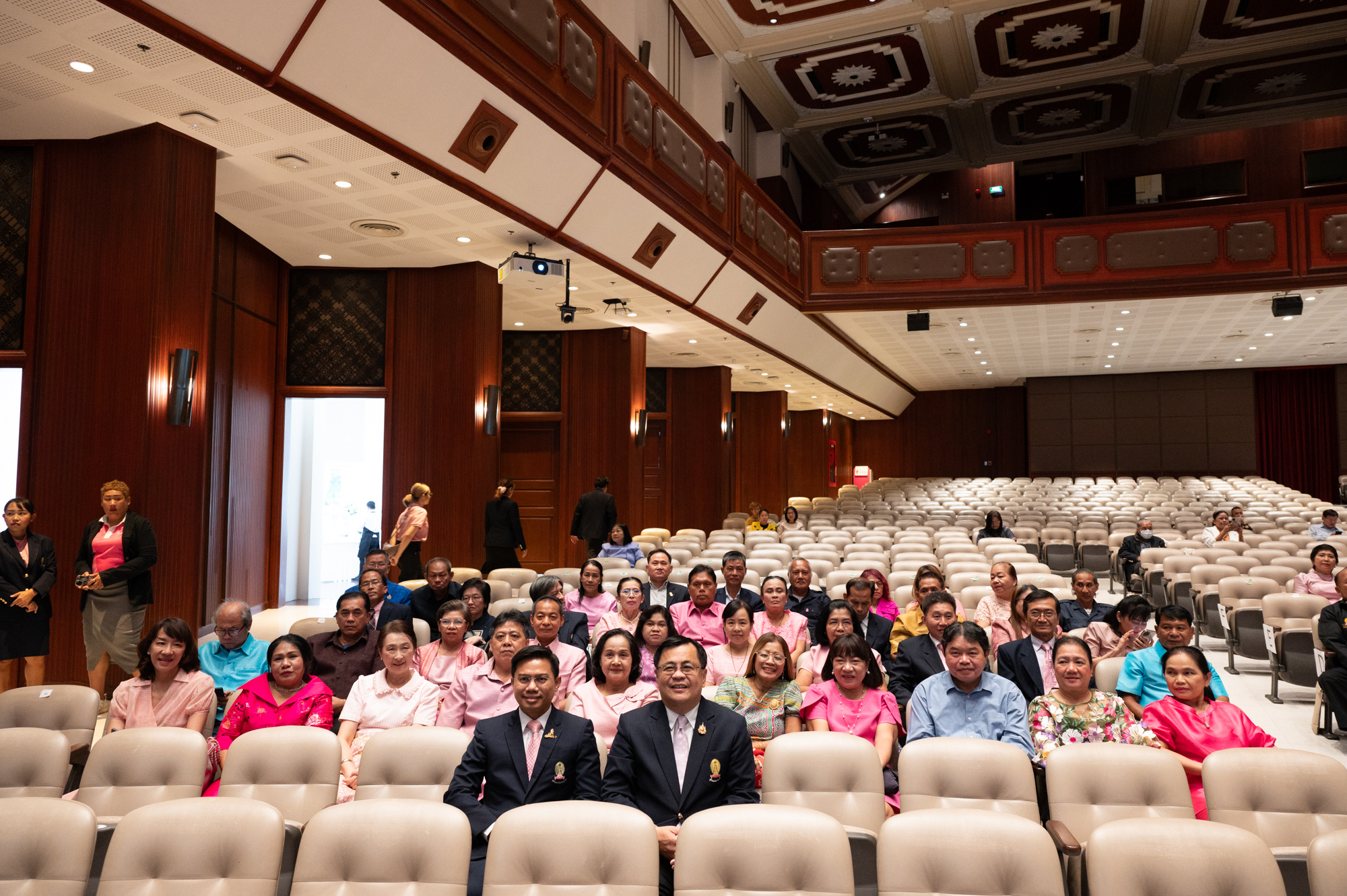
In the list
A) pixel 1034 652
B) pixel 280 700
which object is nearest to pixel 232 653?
pixel 280 700

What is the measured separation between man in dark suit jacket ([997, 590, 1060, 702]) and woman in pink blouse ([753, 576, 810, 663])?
114 cm

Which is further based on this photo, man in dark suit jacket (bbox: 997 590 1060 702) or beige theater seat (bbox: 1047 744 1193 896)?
man in dark suit jacket (bbox: 997 590 1060 702)

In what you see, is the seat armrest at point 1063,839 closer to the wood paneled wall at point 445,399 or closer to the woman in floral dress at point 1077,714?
the woman in floral dress at point 1077,714

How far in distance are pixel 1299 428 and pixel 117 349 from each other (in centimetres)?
2350

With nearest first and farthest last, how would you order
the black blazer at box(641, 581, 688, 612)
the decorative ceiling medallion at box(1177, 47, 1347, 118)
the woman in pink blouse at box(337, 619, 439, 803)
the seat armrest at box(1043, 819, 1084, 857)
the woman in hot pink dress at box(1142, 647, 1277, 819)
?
the seat armrest at box(1043, 819, 1084, 857) → the woman in hot pink dress at box(1142, 647, 1277, 819) → the woman in pink blouse at box(337, 619, 439, 803) → the black blazer at box(641, 581, 688, 612) → the decorative ceiling medallion at box(1177, 47, 1347, 118)

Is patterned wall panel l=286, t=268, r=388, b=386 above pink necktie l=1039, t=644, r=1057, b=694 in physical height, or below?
above

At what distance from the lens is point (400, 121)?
5250 millimetres

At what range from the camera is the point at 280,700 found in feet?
12.3

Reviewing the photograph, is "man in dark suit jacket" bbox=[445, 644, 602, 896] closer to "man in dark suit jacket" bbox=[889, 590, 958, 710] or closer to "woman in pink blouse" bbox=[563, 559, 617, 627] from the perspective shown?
"man in dark suit jacket" bbox=[889, 590, 958, 710]

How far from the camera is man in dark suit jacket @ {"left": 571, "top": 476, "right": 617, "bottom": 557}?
9.29 metres

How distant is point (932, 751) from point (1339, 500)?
20972 mm

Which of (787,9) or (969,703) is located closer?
(969,703)

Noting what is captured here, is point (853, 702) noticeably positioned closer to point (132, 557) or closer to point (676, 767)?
point (676, 767)

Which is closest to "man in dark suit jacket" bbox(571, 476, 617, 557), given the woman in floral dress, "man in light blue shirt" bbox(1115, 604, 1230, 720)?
"man in light blue shirt" bbox(1115, 604, 1230, 720)
